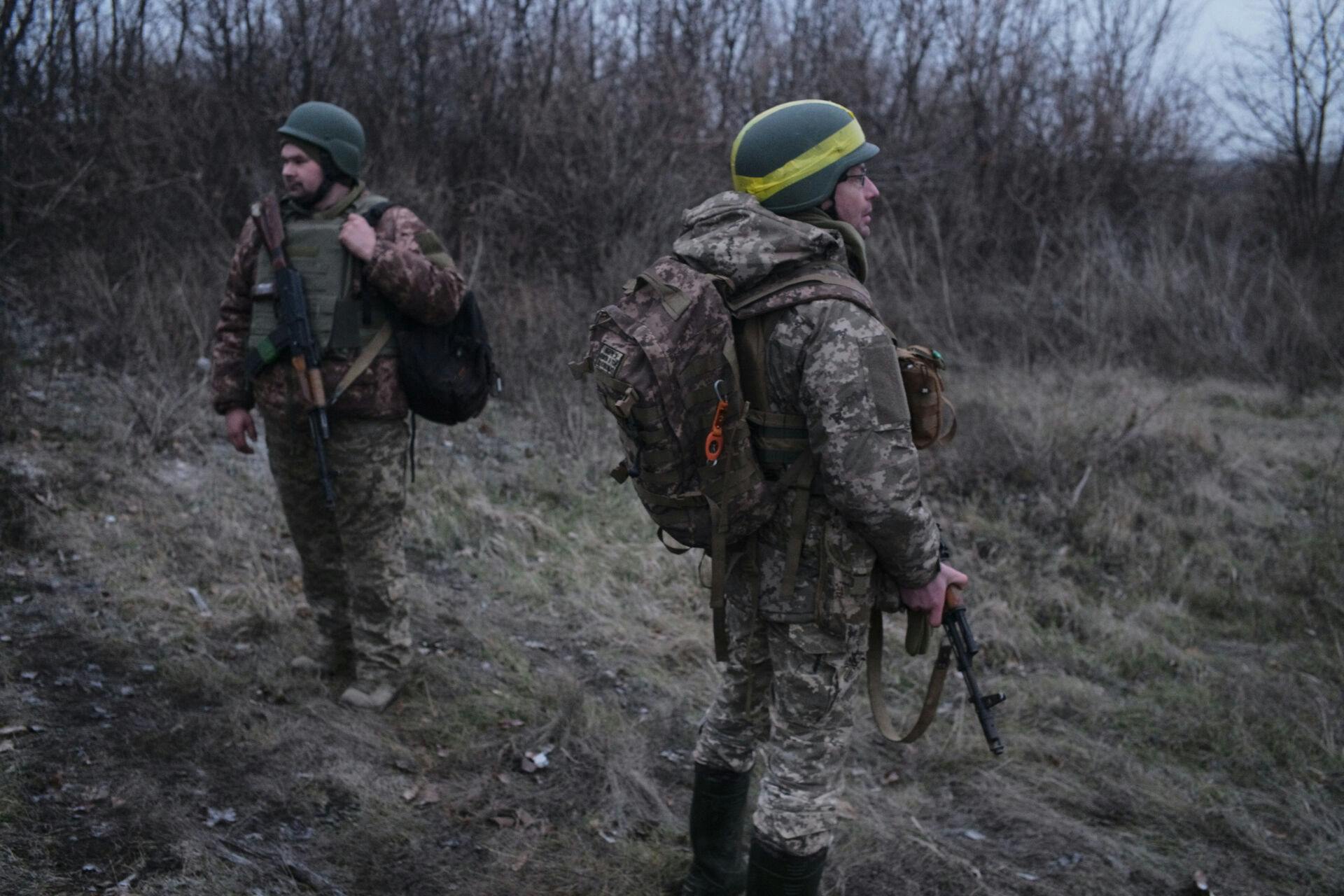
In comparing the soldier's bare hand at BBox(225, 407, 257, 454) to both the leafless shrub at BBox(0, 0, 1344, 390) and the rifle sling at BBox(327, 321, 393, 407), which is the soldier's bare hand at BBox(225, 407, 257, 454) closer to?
the rifle sling at BBox(327, 321, 393, 407)

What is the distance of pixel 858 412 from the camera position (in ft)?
7.43

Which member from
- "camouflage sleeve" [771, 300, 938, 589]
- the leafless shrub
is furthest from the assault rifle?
the leafless shrub

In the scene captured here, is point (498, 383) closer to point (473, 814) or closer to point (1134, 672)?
point (473, 814)

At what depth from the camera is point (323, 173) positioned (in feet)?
12.2

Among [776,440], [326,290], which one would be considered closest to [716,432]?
[776,440]

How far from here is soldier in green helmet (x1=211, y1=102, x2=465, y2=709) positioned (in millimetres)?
3643

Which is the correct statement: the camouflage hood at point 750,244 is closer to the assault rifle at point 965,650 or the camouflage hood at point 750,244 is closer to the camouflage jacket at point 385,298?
the assault rifle at point 965,650

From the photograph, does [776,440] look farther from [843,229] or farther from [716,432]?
[843,229]

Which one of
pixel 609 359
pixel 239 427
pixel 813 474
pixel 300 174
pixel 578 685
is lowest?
pixel 578 685

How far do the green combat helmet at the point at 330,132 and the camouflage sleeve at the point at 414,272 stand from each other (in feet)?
0.75

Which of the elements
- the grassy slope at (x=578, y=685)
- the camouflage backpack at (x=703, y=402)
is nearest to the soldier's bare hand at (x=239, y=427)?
the grassy slope at (x=578, y=685)

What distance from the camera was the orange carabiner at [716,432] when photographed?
231cm

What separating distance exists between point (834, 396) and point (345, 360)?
2084 millimetres

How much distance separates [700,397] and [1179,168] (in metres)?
13.9
